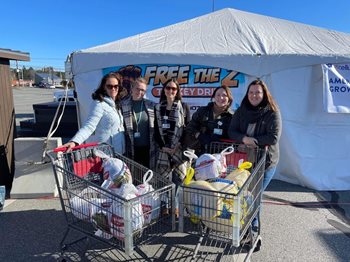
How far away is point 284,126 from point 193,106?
1605mm

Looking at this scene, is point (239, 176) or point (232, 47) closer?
point (239, 176)

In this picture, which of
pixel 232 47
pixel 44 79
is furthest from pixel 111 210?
pixel 44 79

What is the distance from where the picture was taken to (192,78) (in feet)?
17.0

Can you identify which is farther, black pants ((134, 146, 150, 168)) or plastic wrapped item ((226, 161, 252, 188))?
black pants ((134, 146, 150, 168))

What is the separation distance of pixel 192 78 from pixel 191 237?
277 centimetres

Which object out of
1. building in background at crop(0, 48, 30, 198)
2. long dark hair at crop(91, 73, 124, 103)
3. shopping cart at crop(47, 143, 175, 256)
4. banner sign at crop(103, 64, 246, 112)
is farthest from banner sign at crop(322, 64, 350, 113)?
building in background at crop(0, 48, 30, 198)

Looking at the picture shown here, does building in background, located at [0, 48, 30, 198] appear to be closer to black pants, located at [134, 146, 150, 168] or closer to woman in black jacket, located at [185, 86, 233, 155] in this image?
black pants, located at [134, 146, 150, 168]

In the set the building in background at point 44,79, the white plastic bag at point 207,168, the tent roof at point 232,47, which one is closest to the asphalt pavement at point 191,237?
the white plastic bag at point 207,168

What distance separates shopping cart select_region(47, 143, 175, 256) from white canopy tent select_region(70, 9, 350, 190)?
8.98 feet

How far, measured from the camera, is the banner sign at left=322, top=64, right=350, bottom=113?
4.80m

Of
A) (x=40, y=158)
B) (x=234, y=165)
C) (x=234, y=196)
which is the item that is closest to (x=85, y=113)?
(x=40, y=158)

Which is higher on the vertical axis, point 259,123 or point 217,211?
point 259,123

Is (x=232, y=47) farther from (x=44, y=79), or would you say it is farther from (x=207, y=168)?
(x=44, y=79)

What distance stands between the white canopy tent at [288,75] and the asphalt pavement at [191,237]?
612mm
